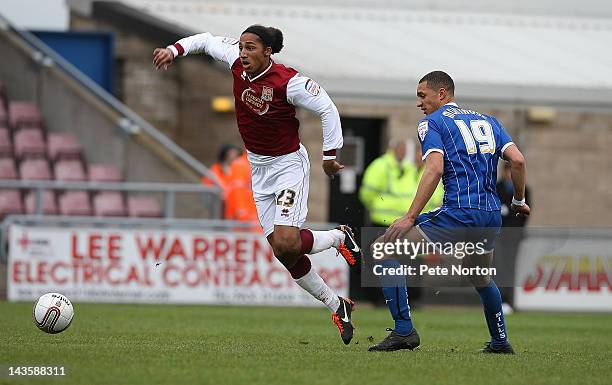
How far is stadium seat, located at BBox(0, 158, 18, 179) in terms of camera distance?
19.0m

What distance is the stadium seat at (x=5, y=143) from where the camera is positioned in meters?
19.4

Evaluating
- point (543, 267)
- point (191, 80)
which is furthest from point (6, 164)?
point (543, 267)

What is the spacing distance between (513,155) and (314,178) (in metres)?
12.7

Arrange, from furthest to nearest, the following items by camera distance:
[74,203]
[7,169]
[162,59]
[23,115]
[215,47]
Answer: [23,115] → [7,169] → [74,203] → [215,47] → [162,59]

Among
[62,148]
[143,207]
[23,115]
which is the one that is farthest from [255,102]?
[23,115]

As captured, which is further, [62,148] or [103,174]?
[62,148]

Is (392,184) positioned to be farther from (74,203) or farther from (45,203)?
(45,203)

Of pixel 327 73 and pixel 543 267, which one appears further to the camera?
pixel 327 73

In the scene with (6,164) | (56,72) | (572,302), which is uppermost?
(56,72)

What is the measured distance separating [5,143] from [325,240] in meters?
10.8

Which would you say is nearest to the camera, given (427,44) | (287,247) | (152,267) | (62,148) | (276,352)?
(276,352)

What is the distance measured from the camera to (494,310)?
30.8ft

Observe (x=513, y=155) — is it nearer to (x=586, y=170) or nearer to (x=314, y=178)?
(x=314, y=178)

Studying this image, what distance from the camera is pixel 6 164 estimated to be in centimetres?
1917
